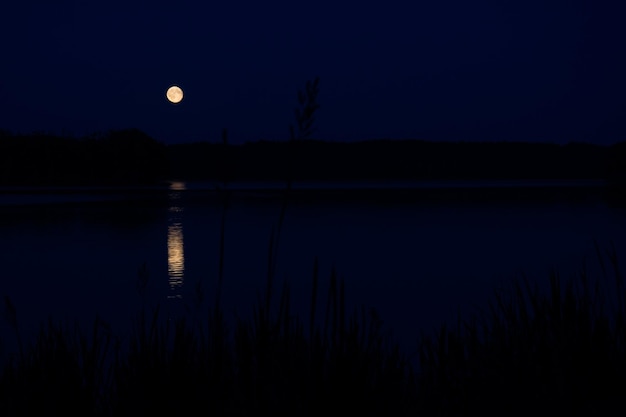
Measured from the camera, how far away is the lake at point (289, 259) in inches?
701

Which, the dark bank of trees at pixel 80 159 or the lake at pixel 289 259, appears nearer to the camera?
the lake at pixel 289 259

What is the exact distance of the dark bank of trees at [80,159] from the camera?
133 meters

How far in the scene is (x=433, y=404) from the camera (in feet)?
17.7

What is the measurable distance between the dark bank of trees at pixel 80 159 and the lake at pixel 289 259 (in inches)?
3540

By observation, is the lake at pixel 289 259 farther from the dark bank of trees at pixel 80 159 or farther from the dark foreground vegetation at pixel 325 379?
the dark bank of trees at pixel 80 159

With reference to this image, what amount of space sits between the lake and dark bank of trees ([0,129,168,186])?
295ft

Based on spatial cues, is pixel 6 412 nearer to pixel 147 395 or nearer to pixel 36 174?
pixel 147 395

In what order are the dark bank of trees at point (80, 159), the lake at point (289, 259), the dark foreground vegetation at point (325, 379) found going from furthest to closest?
the dark bank of trees at point (80, 159) < the lake at point (289, 259) < the dark foreground vegetation at point (325, 379)

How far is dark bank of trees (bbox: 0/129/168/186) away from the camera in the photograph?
13312 centimetres

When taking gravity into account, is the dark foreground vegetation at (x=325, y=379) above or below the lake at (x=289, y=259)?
above

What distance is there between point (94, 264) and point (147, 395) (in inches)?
852

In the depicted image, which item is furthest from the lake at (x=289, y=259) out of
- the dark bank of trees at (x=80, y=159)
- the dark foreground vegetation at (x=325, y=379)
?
the dark bank of trees at (x=80, y=159)

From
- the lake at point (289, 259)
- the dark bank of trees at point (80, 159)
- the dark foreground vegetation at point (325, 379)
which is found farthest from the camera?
the dark bank of trees at point (80, 159)

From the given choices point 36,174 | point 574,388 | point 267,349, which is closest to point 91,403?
point 267,349
